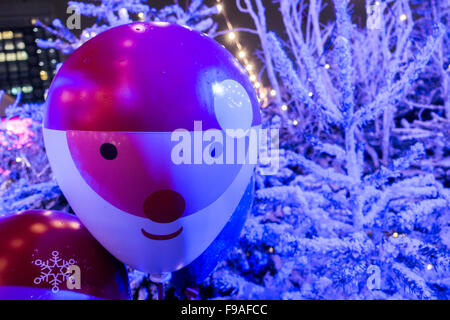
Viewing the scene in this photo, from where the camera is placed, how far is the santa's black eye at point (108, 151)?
3.40 feet

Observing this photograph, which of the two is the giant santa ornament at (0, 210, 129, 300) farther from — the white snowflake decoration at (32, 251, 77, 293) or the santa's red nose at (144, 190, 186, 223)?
the santa's red nose at (144, 190, 186, 223)

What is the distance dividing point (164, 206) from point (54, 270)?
0.46m

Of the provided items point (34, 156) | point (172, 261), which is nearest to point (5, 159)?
point (34, 156)

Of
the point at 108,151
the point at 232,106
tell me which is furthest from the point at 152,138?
the point at 232,106

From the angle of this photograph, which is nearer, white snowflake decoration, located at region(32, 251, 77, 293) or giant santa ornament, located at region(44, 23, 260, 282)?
giant santa ornament, located at region(44, 23, 260, 282)

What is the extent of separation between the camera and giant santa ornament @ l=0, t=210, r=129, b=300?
1188 millimetres

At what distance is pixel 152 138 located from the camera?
1022 millimetres

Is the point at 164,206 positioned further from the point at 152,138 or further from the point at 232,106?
the point at 232,106

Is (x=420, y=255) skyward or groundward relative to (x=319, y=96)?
groundward

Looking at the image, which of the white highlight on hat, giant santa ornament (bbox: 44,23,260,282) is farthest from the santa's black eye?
the white highlight on hat

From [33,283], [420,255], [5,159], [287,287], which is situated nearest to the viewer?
[33,283]

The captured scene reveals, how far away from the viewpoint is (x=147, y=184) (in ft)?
3.44

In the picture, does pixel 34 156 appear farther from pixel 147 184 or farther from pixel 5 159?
pixel 147 184

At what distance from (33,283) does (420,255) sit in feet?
4.51
